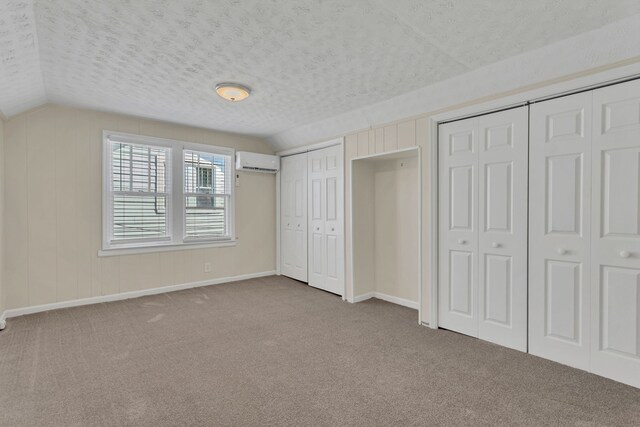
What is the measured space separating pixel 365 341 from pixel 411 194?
1.95 m

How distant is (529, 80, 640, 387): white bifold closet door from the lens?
2.21 metres

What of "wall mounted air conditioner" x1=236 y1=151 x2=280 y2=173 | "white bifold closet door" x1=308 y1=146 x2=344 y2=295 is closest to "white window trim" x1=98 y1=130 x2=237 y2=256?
"wall mounted air conditioner" x1=236 y1=151 x2=280 y2=173

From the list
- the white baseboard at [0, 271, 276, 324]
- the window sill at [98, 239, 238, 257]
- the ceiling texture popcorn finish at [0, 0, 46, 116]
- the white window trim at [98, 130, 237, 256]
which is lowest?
the white baseboard at [0, 271, 276, 324]

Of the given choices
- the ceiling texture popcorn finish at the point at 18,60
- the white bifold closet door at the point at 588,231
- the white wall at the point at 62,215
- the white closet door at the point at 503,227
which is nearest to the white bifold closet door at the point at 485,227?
the white closet door at the point at 503,227

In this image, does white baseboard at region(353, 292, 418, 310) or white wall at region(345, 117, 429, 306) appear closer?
white wall at region(345, 117, 429, 306)

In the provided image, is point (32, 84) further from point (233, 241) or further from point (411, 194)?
point (411, 194)

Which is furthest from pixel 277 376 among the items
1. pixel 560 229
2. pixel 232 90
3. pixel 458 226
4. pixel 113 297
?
pixel 113 297

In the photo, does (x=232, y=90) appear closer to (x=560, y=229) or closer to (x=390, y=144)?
(x=390, y=144)

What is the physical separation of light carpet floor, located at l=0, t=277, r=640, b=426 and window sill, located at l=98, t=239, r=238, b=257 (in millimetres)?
835

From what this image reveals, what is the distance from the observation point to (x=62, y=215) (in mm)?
3900

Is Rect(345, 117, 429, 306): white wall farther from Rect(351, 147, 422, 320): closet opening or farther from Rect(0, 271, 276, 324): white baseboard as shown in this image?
Rect(0, 271, 276, 324): white baseboard

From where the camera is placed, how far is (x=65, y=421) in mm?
1869

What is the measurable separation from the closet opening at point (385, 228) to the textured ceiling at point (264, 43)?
1.10 meters

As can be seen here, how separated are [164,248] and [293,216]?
205cm
